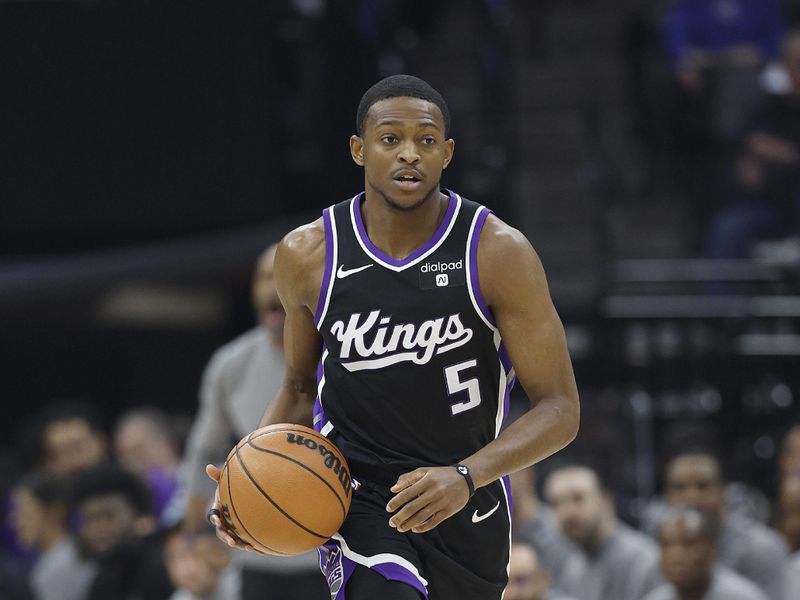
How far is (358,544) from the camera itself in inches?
171

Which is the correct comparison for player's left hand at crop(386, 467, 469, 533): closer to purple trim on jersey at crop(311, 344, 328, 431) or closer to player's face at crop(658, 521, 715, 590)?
purple trim on jersey at crop(311, 344, 328, 431)

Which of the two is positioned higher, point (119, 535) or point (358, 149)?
point (358, 149)

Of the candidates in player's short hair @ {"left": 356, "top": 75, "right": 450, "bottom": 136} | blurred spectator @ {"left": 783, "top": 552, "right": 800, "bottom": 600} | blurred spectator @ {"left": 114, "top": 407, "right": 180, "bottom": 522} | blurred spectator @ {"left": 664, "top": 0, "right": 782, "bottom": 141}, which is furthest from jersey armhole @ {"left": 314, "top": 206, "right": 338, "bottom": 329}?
blurred spectator @ {"left": 664, "top": 0, "right": 782, "bottom": 141}

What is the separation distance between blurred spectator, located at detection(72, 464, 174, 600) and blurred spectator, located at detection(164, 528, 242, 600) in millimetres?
421

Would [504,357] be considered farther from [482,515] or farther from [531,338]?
[482,515]

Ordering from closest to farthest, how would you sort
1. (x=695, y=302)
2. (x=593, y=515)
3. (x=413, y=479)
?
(x=413, y=479), (x=593, y=515), (x=695, y=302)

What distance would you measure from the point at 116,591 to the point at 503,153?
13.3 feet

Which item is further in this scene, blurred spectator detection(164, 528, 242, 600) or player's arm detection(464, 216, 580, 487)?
blurred spectator detection(164, 528, 242, 600)

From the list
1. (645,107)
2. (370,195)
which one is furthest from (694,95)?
(370,195)

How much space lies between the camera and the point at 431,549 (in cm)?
438

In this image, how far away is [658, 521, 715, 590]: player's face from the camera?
739cm

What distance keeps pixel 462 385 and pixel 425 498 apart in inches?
20.7

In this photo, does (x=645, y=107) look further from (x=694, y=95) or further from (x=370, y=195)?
(x=370, y=195)

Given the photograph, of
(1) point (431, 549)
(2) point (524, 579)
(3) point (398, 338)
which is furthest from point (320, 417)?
(2) point (524, 579)
